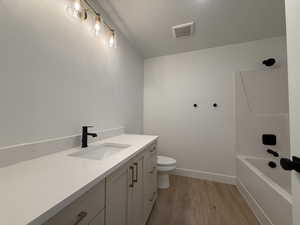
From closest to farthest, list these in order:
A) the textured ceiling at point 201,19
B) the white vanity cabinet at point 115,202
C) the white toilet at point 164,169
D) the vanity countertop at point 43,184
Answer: the vanity countertop at point 43,184 < the white vanity cabinet at point 115,202 < the textured ceiling at point 201,19 < the white toilet at point 164,169

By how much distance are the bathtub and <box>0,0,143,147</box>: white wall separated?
1.84 m

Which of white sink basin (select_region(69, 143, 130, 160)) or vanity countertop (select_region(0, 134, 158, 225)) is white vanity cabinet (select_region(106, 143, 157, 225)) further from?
white sink basin (select_region(69, 143, 130, 160))

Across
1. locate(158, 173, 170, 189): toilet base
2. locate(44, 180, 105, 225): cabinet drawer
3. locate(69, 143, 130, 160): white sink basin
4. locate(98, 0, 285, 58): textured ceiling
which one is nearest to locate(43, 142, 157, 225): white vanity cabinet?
locate(44, 180, 105, 225): cabinet drawer

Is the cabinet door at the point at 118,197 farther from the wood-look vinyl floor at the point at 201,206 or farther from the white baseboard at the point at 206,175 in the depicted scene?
the white baseboard at the point at 206,175

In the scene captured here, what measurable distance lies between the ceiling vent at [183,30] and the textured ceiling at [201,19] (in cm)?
6

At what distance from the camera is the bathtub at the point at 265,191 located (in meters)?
1.07

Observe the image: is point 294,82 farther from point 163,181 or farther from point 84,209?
point 163,181

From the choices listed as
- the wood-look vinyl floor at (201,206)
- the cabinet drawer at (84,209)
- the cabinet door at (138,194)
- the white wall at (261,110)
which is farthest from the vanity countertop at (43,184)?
the white wall at (261,110)

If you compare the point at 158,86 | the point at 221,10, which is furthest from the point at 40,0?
the point at 158,86

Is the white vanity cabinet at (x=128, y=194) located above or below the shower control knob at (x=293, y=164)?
below

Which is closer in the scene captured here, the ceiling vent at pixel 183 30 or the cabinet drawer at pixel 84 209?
the cabinet drawer at pixel 84 209

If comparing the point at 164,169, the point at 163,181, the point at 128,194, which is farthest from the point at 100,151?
the point at 163,181

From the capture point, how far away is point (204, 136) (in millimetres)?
2316

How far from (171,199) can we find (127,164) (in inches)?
48.8
